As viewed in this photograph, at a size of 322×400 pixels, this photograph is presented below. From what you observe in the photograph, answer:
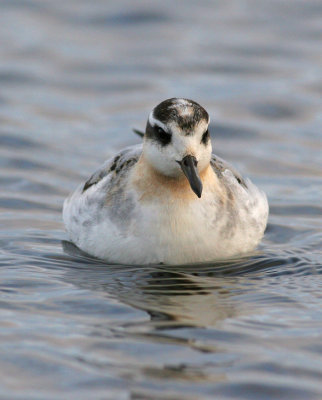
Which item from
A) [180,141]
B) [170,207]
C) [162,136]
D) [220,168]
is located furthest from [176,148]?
[220,168]

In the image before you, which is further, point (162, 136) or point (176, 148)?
point (162, 136)

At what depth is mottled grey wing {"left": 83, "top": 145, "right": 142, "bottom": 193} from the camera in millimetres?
9969

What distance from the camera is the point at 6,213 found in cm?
1102

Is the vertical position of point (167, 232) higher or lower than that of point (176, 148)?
lower

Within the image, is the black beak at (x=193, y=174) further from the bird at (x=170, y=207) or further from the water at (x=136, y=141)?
the water at (x=136, y=141)

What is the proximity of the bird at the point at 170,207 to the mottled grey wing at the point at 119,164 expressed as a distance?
0.09 m

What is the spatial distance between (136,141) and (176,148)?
559 centimetres

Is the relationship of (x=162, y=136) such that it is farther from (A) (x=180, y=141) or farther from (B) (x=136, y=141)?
(B) (x=136, y=141)

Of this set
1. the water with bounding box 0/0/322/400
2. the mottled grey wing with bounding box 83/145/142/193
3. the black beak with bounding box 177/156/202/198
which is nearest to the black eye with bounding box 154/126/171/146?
the black beak with bounding box 177/156/202/198

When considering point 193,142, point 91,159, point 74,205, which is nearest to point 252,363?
point 193,142

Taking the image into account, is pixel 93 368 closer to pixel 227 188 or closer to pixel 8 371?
pixel 8 371

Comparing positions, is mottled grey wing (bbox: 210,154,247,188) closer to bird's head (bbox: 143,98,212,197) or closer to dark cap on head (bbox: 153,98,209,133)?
bird's head (bbox: 143,98,212,197)

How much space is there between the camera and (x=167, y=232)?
902 cm

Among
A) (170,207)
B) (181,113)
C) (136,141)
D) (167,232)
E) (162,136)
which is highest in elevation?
(136,141)
